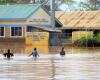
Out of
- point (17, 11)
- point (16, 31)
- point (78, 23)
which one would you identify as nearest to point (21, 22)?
point (16, 31)

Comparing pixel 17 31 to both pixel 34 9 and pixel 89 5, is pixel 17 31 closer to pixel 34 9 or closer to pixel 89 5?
pixel 34 9

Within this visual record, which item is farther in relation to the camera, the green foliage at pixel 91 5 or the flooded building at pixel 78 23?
the green foliage at pixel 91 5

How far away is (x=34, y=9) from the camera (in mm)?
66750

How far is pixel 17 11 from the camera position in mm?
67500

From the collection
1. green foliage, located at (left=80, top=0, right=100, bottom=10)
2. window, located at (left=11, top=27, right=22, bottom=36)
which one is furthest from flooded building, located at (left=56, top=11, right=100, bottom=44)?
green foliage, located at (left=80, top=0, right=100, bottom=10)

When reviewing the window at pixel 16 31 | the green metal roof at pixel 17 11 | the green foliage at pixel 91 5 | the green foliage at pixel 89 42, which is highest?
the green foliage at pixel 91 5

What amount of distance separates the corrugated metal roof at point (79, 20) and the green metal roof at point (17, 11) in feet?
17.1

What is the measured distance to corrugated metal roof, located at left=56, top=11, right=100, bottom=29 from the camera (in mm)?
68188

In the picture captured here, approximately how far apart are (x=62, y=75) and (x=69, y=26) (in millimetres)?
48398

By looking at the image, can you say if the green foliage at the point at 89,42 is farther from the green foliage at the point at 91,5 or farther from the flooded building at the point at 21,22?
the green foliage at the point at 91,5

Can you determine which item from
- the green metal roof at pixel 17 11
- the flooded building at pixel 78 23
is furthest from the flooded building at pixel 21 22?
the flooded building at pixel 78 23

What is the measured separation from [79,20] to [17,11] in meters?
8.81

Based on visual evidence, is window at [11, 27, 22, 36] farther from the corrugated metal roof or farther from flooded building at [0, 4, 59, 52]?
the corrugated metal roof

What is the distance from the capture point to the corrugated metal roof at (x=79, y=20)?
68.2 meters
